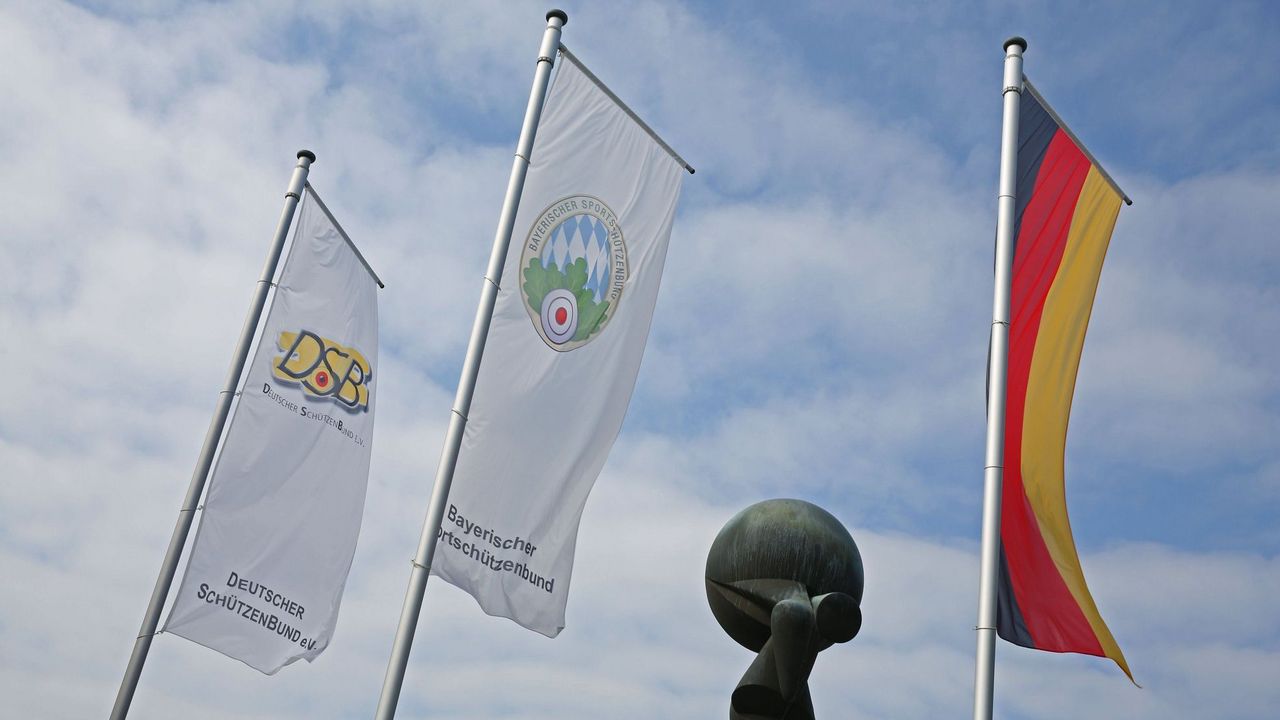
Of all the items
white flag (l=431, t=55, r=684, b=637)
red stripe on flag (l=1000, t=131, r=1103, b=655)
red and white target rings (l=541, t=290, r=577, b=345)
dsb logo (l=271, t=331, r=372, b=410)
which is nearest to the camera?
red stripe on flag (l=1000, t=131, r=1103, b=655)

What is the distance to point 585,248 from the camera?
36.0 ft

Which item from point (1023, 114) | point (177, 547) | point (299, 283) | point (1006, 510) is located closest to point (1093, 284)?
point (1023, 114)

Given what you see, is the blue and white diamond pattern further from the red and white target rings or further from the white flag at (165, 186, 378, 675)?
the white flag at (165, 186, 378, 675)

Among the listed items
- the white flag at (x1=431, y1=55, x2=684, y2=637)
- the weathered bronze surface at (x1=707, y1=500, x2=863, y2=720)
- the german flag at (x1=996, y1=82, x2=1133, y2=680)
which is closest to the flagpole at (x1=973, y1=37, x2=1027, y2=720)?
the german flag at (x1=996, y1=82, x2=1133, y2=680)

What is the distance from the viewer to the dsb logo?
42.1 ft

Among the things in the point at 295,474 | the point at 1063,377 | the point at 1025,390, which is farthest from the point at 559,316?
the point at 1063,377

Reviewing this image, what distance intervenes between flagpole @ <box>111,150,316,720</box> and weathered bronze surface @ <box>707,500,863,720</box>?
6.12m

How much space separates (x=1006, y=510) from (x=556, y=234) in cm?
464

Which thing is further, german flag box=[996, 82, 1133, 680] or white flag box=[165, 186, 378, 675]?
white flag box=[165, 186, 378, 675]

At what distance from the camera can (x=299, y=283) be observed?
13.2m

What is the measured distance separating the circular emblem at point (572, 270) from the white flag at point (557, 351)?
1 centimetres

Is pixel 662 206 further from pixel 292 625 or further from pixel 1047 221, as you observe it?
pixel 292 625

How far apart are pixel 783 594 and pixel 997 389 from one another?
261cm

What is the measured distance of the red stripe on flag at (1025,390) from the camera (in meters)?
9.11
